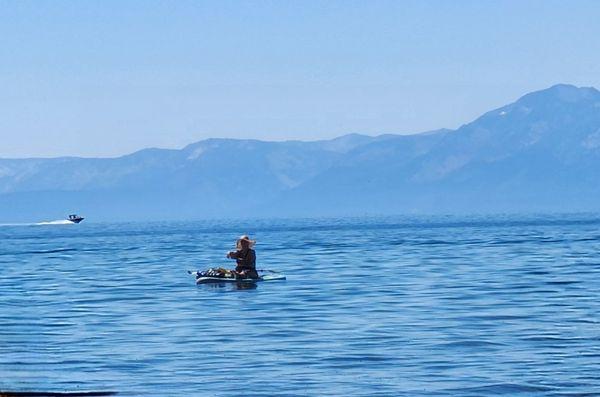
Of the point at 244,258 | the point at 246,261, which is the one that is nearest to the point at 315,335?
the point at 244,258

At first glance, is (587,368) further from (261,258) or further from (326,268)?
(261,258)

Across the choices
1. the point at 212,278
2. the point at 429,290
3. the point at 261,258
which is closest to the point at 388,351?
the point at 429,290

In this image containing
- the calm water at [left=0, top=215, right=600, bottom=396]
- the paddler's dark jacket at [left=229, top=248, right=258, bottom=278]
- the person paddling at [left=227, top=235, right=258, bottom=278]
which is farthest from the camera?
the paddler's dark jacket at [left=229, top=248, right=258, bottom=278]

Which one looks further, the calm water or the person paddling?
the person paddling

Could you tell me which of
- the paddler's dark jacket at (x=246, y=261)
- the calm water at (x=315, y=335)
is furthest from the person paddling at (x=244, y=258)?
the calm water at (x=315, y=335)

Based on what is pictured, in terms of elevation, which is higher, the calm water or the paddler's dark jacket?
the paddler's dark jacket

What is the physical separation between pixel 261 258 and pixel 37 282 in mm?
37656

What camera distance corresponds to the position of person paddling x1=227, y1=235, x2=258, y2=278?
66438mm

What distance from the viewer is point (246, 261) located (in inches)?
2687

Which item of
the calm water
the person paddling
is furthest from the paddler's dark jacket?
the calm water

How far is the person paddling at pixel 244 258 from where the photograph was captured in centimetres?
6644

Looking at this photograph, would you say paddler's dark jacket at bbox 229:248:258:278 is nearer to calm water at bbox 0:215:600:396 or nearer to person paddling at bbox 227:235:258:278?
person paddling at bbox 227:235:258:278

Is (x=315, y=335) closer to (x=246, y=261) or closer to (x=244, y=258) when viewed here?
(x=244, y=258)

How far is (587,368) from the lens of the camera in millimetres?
32219
